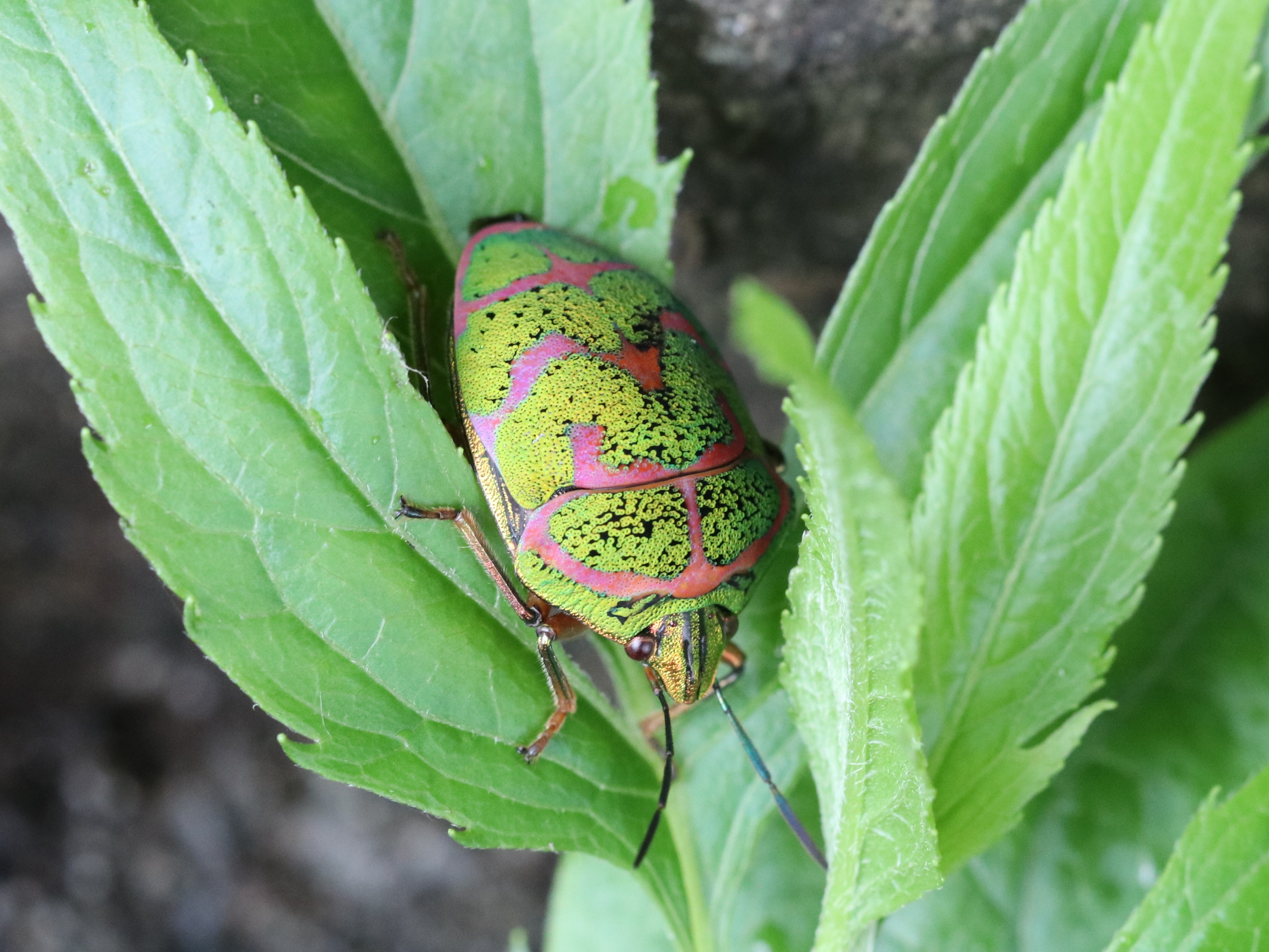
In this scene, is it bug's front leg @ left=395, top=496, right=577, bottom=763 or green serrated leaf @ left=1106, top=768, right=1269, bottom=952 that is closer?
green serrated leaf @ left=1106, top=768, right=1269, bottom=952

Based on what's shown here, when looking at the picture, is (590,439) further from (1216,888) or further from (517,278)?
(1216,888)

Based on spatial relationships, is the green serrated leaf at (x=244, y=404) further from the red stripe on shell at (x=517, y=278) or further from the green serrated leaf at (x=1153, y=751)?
the green serrated leaf at (x=1153, y=751)

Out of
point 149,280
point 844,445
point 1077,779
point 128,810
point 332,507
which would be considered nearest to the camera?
point 844,445

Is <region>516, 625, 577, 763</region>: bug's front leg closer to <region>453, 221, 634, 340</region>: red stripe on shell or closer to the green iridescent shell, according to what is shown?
the green iridescent shell

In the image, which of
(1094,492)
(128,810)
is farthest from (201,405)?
(128,810)

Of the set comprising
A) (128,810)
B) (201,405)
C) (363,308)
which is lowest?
(128,810)

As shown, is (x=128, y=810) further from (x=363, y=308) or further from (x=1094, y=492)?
(x=1094, y=492)

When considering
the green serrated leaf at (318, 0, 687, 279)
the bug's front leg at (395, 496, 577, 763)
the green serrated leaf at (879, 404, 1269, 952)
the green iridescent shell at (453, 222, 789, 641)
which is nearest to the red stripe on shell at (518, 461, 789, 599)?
the green iridescent shell at (453, 222, 789, 641)
